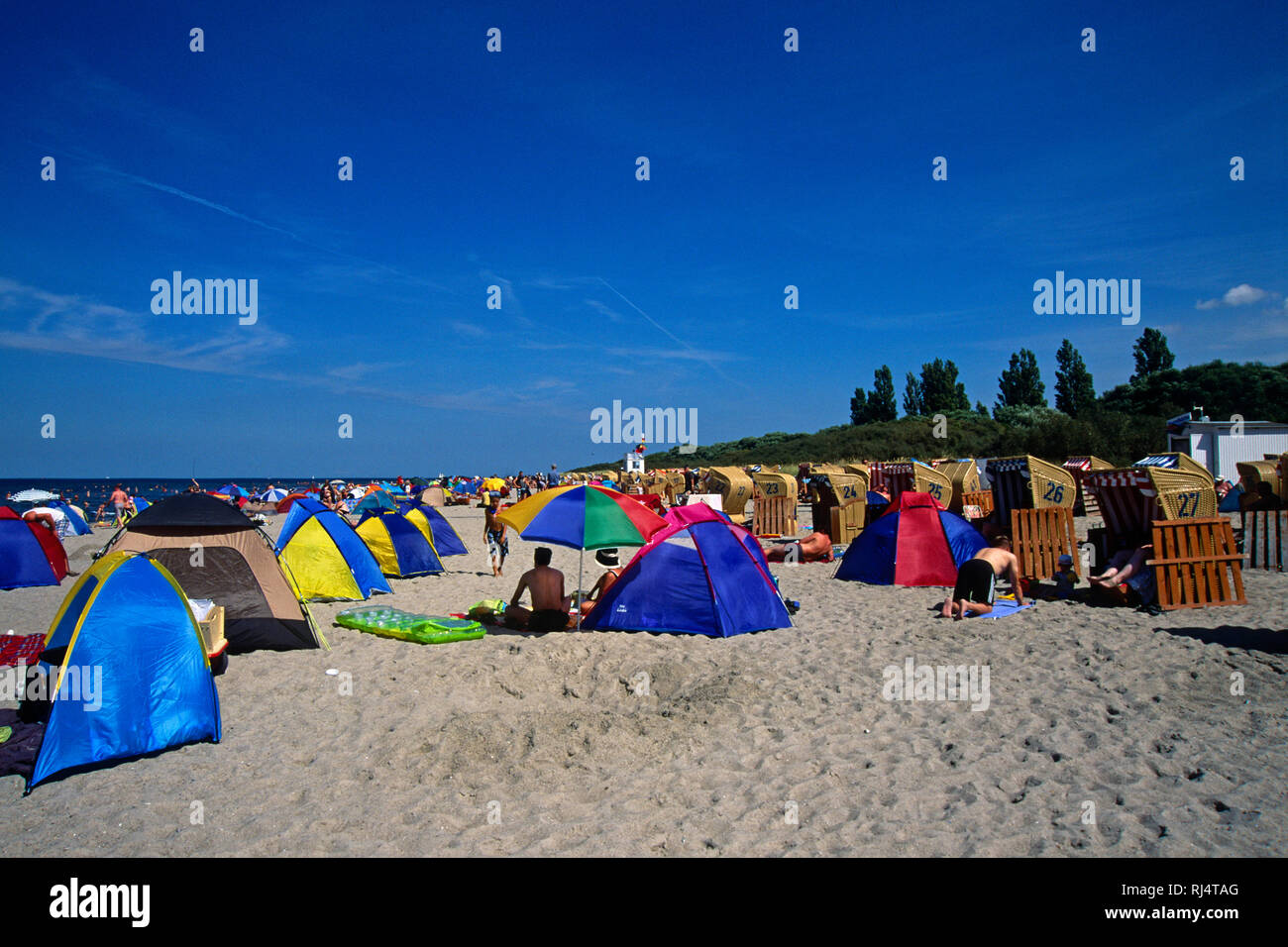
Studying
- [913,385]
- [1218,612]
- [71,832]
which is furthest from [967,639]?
[913,385]

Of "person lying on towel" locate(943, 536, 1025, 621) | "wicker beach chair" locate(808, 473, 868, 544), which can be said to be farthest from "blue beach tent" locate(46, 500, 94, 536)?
"person lying on towel" locate(943, 536, 1025, 621)

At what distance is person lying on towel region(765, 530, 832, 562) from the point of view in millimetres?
14398

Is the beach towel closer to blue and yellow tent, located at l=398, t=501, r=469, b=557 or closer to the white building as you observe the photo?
blue and yellow tent, located at l=398, t=501, r=469, b=557

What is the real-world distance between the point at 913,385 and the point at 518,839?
245 ft

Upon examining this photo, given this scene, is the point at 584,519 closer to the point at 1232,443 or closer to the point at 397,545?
the point at 397,545

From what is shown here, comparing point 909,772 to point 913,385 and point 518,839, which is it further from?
point 913,385

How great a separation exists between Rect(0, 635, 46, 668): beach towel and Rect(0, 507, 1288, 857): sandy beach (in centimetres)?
183

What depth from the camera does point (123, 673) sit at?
5.22 meters

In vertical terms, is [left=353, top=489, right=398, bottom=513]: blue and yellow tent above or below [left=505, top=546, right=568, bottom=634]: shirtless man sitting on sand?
above

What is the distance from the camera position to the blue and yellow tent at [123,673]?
16.1 ft

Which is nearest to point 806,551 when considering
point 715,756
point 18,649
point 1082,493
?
point 715,756

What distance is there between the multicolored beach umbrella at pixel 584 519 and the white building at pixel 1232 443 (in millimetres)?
25513

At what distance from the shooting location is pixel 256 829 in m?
4.22

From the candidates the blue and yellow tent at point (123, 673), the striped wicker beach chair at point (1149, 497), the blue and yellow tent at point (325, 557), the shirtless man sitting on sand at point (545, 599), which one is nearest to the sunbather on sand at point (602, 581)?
the shirtless man sitting on sand at point (545, 599)
